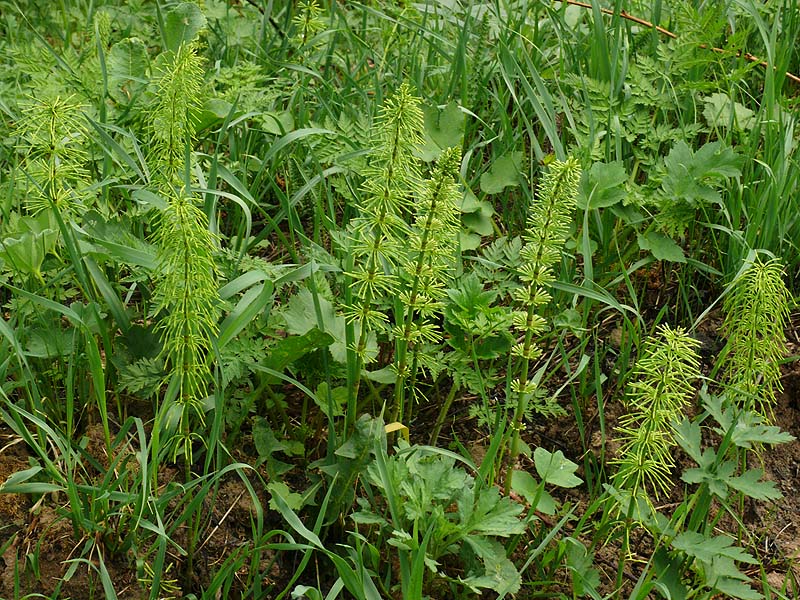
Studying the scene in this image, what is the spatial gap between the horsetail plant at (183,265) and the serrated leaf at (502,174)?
3.14 ft

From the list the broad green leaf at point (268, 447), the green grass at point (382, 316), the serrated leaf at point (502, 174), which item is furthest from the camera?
the serrated leaf at point (502, 174)

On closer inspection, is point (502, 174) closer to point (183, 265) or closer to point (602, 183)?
point (602, 183)

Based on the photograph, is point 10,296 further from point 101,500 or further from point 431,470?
point 431,470

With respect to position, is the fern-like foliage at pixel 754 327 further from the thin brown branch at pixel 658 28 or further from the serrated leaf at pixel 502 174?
the thin brown branch at pixel 658 28

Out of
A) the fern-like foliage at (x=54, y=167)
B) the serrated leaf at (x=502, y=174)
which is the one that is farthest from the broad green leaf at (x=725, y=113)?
the fern-like foliage at (x=54, y=167)

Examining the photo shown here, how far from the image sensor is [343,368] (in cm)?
259

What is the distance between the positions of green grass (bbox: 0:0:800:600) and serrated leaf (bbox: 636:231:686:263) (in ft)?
0.04

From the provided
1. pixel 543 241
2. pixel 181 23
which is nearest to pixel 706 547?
pixel 543 241

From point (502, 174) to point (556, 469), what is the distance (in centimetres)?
106

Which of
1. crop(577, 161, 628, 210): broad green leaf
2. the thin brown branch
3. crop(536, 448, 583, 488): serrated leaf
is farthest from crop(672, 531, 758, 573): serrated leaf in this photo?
the thin brown branch

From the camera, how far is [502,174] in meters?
3.11

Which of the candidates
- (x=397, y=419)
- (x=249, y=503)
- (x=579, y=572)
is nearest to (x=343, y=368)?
(x=397, y=419)

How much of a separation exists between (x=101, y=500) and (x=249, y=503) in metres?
0.40

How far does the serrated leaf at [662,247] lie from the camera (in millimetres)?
2908
